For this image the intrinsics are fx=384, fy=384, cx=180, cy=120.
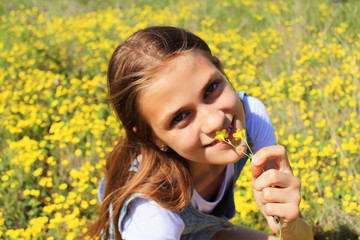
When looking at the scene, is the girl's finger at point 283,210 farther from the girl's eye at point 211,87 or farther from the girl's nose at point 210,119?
the girl's eye at point 211,87

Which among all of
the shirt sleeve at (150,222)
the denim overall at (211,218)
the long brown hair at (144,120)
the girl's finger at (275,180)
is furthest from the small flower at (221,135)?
the denim overall at (211,218)

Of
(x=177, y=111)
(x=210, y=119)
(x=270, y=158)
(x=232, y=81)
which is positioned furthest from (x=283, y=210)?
(x=232, y=81)

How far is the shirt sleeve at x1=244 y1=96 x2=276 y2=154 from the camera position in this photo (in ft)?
6.30

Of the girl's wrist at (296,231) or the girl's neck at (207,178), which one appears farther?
the girl's neck at (207,178)

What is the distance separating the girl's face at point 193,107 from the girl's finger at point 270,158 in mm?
184

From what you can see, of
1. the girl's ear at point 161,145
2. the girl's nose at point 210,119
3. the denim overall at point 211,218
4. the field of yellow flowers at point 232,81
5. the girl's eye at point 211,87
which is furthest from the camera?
the field of yellow flowers at point 232,81

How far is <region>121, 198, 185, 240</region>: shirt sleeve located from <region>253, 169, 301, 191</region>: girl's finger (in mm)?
558

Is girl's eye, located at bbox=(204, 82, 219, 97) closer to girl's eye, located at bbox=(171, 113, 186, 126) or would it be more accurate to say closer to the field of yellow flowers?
girl's eye, located at bbox=(171, 113, 186, 126)

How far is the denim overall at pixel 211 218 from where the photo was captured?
1868mm

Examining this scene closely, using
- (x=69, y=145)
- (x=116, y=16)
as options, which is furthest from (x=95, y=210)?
(x=116, y=16)

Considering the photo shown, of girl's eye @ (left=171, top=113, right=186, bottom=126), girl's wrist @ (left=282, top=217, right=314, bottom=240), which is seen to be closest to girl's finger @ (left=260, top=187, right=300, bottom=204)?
girl's wrist @ (left=282, top=217, right=314, bottom=240)

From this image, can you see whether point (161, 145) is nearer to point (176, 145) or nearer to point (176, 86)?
point (176, 145)

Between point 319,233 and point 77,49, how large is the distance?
301 cm

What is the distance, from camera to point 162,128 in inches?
58.9
